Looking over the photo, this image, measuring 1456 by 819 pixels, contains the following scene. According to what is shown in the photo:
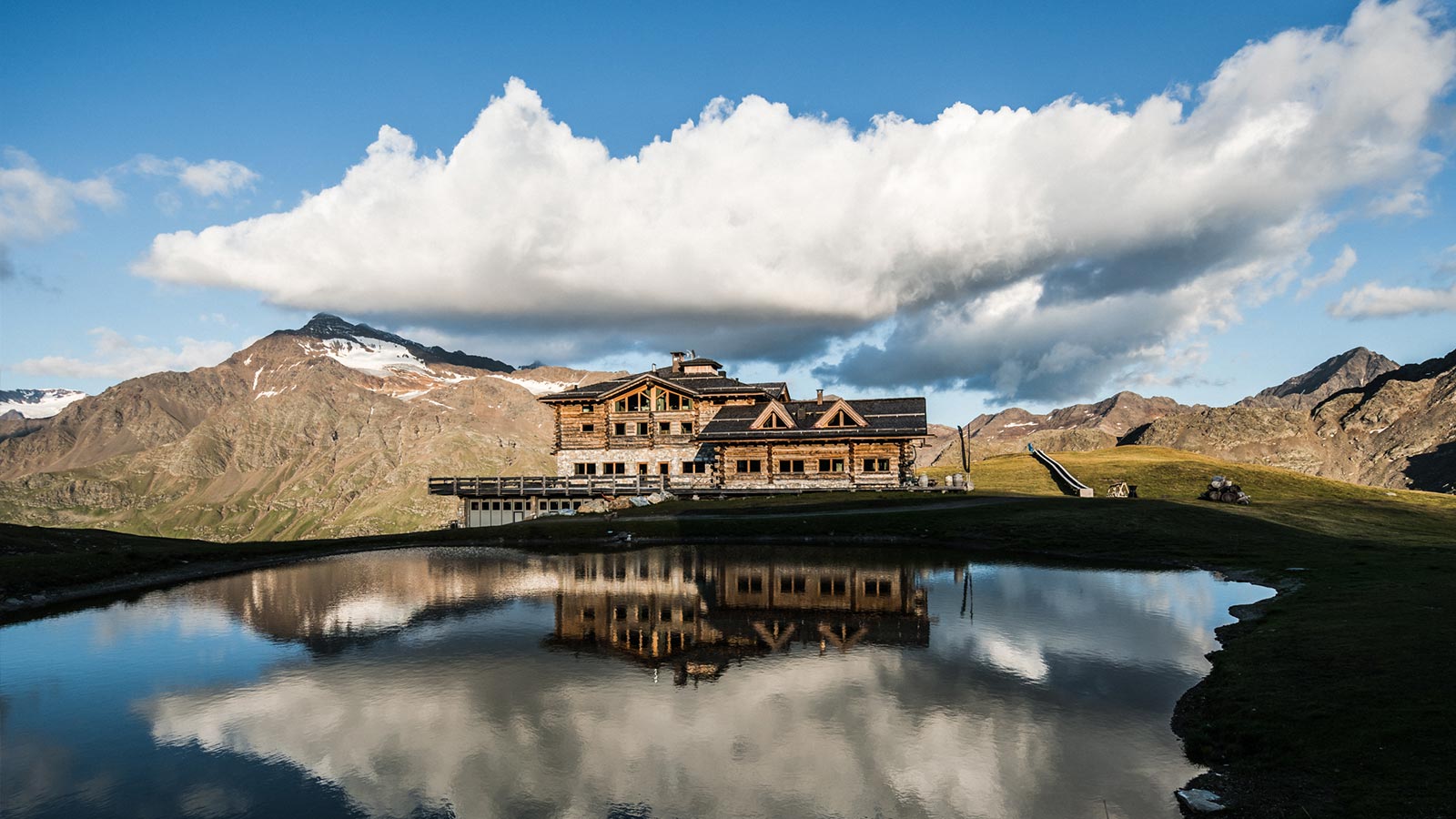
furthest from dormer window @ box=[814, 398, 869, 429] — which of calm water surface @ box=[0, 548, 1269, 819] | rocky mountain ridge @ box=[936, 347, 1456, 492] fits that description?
rocky mountain ridge @ box=[936, 347, 1456, 492]

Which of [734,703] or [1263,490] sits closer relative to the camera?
[734,703]

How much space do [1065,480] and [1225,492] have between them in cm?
1551

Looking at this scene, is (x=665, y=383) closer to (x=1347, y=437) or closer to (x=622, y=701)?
(x=622, y=701)

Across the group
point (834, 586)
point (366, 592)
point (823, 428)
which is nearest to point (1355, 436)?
point (823, 428)

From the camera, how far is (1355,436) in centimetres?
18762

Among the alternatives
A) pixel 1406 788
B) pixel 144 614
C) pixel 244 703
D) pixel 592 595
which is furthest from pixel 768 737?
pixel 144 614

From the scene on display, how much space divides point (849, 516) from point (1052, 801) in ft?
119

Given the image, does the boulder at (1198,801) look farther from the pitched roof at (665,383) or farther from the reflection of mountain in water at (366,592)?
the pitched roof at (665,383)

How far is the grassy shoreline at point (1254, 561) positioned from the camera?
42.8ft

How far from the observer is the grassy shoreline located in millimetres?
13031

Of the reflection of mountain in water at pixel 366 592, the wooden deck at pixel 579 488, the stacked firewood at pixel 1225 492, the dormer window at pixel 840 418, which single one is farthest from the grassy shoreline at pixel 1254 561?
the dormer window at pixel 840 418

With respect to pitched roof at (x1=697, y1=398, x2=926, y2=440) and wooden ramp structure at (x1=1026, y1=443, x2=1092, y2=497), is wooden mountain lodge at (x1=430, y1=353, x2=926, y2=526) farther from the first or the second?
wooden ramp structure at (x1=1026, y1=443, x2=1092, y2=497)

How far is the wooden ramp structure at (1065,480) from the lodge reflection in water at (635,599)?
30216mm

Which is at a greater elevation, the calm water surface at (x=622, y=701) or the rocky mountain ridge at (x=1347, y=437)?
the rocky mountain ridge at (x=1347, y=437)
